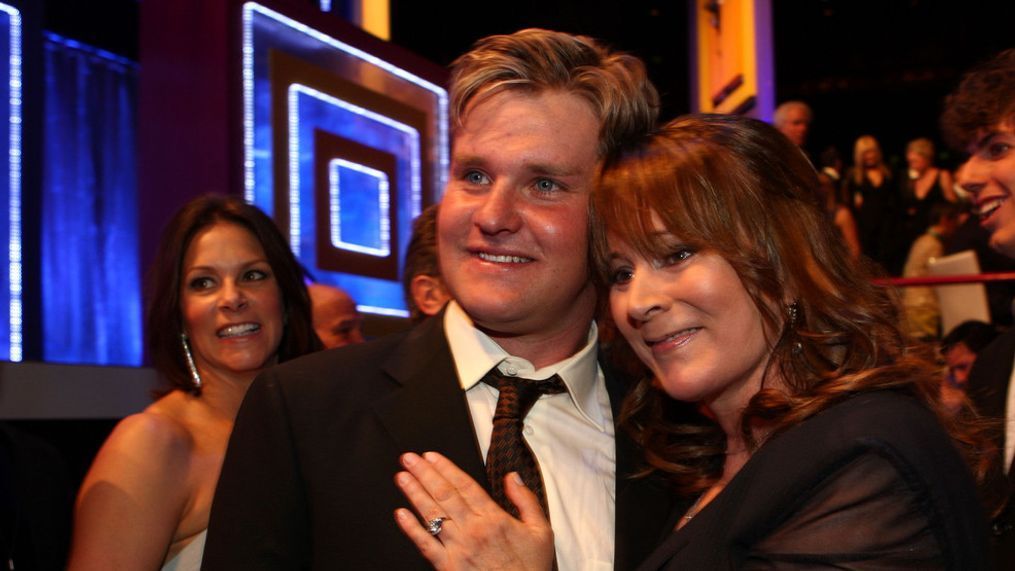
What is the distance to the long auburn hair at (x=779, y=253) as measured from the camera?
169cm

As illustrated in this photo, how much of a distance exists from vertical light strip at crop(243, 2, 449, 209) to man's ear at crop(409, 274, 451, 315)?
1.00 metres

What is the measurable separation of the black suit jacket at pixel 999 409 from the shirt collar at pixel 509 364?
103 centimetres

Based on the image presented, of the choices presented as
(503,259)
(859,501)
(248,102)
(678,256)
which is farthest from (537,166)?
(248,102)

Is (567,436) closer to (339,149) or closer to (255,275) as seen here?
(255,275)

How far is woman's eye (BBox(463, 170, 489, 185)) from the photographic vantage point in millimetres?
2096

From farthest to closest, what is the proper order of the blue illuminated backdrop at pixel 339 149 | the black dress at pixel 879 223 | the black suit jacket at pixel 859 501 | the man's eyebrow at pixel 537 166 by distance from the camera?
the black dress at pixel 879 223
the blue illuminated backdrop at pixel 339 149
the man's eyebrow at pixel 537 166
the black suit jacket at pixel 859 501

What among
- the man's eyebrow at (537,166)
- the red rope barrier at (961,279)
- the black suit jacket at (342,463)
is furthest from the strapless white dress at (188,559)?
the red rope barrier at (961,279)

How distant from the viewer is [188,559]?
264cm

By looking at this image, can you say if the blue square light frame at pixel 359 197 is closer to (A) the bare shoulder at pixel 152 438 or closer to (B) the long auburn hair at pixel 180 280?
(B) the long auburn hair at pixel 180 280

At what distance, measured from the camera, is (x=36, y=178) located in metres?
4.23

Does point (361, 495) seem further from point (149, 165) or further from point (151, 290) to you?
point (149, 165)

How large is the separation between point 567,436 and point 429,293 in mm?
1494

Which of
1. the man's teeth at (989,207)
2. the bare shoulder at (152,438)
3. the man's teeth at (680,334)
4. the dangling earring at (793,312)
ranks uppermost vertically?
the man's teeth at (989,207)

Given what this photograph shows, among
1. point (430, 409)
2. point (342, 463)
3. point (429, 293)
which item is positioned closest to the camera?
point (342, 463)
